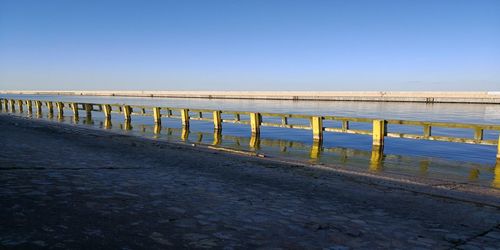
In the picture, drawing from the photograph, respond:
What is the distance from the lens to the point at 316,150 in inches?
664

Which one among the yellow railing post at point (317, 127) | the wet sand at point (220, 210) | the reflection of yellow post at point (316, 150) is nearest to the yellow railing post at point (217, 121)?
the yellow railing post at point (317, 127)

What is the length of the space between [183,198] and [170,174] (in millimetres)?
2318

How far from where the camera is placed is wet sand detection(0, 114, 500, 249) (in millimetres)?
→ 4203

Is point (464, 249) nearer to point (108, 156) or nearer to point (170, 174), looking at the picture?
point (170, 174)

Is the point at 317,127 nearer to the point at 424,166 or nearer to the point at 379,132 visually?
the point at 379,132

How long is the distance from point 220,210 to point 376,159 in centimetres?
1069

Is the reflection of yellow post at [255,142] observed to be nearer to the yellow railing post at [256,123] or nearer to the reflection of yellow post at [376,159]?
the yellow railing post at [256,123]

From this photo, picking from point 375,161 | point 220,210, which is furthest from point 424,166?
point 220,210

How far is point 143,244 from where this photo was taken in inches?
155

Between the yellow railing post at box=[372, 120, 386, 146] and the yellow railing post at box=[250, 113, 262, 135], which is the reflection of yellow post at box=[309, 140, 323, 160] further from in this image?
the yellow railing post at box=[250, 113, 262, 135]

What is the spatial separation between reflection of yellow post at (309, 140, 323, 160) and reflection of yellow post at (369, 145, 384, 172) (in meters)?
2.10

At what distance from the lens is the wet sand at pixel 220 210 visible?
13.8 feet

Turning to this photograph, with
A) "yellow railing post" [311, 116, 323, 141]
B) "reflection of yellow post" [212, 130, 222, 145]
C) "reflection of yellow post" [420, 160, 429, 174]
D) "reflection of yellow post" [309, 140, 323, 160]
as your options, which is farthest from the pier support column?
"reflection of yellow post" [212, 130, 222, 145]

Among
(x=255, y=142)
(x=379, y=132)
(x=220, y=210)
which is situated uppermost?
(x=220, y=210)
